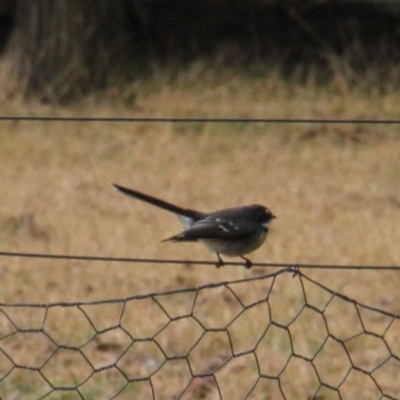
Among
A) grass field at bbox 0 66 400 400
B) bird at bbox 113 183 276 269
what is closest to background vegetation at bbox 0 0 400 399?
grass field at bbox 0 66 400 400

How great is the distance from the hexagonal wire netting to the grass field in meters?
0.01

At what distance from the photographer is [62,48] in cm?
1084

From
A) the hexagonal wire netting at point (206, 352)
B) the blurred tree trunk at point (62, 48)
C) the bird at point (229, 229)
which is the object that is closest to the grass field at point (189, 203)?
the hexagonal wire netting at point (206, 352)

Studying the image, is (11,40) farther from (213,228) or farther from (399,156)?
(213,228)

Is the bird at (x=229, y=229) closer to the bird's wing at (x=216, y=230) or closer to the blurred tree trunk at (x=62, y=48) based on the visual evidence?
the bird's wing at (x=216, y=230)

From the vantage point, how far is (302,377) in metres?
4.34

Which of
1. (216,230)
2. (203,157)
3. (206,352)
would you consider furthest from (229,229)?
(203,157)

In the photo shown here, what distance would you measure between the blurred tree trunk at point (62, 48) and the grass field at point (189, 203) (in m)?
0.33

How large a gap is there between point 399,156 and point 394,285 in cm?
348

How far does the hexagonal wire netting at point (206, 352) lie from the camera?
14.0ft

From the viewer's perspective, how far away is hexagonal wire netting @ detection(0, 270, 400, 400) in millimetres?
4254

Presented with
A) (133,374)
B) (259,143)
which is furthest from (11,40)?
(133,374)

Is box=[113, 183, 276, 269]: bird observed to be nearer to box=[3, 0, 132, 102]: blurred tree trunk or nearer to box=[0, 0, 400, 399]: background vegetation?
box=[0, 0, 400, 399]: background vegetation

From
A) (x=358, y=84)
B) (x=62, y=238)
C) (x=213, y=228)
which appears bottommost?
(x=358, y=84)
